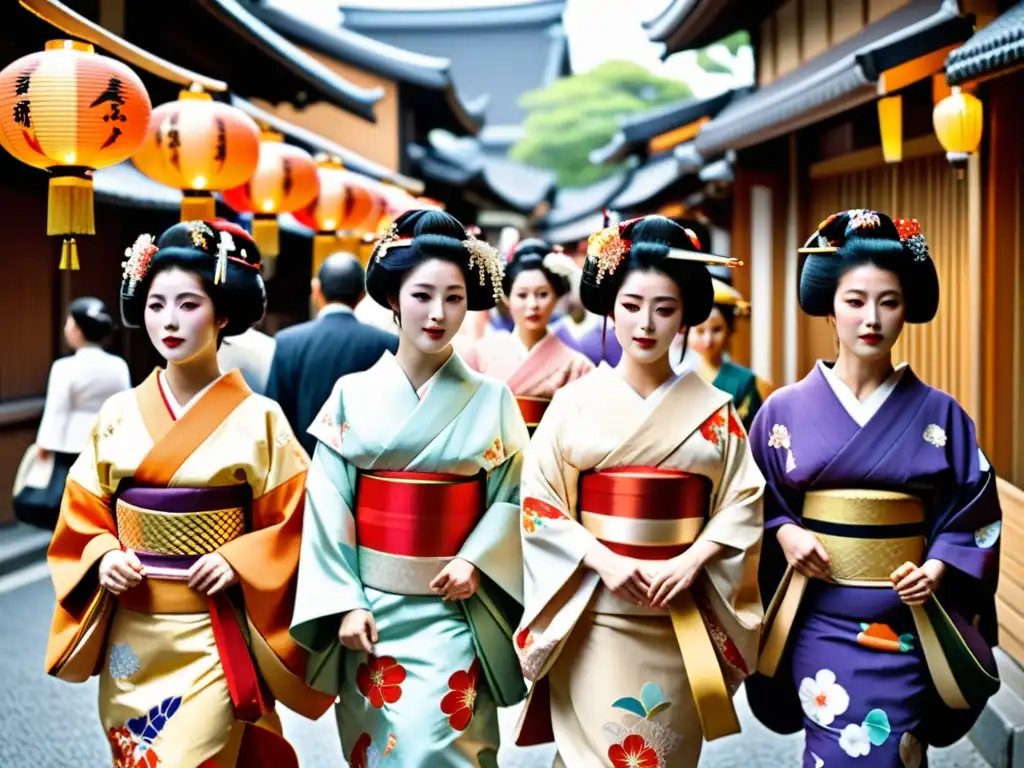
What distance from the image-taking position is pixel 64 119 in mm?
4949

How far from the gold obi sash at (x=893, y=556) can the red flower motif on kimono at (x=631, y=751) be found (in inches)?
32.1

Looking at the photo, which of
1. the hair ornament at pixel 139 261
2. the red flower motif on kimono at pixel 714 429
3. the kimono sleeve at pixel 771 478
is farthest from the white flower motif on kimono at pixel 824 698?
the hair ornament at pixel 139 261

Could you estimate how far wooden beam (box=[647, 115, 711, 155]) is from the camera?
1941 centimetres

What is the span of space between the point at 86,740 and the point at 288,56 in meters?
9.54

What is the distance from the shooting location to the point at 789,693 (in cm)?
375

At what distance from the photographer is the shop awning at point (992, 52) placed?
493cm

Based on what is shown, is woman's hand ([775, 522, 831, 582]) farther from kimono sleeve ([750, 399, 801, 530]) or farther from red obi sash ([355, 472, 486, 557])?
red obi sash ([355, 472, 486, 557])

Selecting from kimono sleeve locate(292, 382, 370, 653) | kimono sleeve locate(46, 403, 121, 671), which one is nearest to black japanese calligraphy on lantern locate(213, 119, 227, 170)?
kimono sleeve locate(46, 403, 121, 671)

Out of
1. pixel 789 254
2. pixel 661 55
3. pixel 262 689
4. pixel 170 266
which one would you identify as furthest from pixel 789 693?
pixel 661 55

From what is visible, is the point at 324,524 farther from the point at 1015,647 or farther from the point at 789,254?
the point at 789,254

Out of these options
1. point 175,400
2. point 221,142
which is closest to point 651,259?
point 175,400

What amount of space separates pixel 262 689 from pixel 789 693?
1.81 meters

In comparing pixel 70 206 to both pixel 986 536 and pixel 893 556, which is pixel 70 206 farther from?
pixel 986 536

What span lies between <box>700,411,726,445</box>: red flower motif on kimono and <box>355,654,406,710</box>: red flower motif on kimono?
3.94ft
